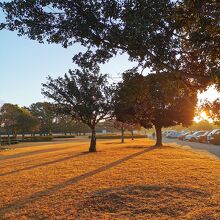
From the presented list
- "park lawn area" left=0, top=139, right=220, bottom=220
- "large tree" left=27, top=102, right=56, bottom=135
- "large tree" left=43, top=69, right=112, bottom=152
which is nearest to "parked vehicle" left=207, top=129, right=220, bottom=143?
"large tree" left=43, top=69, right=112, bottom=152

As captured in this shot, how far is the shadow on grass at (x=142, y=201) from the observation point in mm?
8305

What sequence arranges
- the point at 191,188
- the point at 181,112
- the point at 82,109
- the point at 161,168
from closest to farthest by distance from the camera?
the point at 191,188 < the point at 161,168 < the point at 82,109 < the point at 181,112

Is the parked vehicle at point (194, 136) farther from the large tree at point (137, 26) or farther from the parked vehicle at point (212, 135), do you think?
the large tree at point (137, 26)

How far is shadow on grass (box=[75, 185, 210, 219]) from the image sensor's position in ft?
27.2

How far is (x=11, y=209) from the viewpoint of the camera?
8898mm

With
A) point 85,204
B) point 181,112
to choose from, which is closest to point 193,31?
point 85,204

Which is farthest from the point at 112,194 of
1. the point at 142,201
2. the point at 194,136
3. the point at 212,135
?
the point at 194,136

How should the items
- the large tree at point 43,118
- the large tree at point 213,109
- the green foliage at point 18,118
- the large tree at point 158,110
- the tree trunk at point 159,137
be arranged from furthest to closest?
1. the large tree at point 43,118
2. the green foliage at point 18,118
3. the tree trunk at point 159,137
4. the large tree at point 158,110
5. the large tree at point 213,109

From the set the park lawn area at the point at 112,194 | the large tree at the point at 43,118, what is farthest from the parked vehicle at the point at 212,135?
the large tree at the point at 43,118

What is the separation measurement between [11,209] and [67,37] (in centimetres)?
457

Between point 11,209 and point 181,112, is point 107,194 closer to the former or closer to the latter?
point 11,209

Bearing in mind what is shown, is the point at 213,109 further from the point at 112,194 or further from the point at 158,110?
the point at 158,110

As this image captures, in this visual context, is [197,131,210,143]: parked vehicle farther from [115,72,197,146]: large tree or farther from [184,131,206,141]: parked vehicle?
[115,72,197,146]: large tree

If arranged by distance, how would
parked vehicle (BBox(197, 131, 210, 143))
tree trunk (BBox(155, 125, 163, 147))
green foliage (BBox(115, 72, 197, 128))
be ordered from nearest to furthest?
green foliage (BBox(115, 72, 197, 128)), tree trunk (BBox(155, 125, 163, 147)), parked vehicle (BBox(197, 131, 210, 143))
